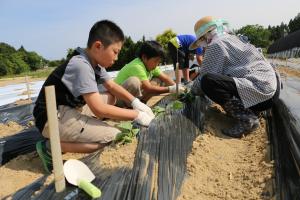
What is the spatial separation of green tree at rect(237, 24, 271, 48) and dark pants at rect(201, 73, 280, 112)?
52.3 m

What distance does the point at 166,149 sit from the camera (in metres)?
1.94

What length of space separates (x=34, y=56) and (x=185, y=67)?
4023 centimetres

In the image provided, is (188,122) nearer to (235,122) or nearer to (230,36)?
(235,122)

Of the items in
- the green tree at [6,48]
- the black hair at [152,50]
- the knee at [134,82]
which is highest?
the black hair at [152,50]

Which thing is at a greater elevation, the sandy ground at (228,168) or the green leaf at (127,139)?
the green leaf at (127,139)

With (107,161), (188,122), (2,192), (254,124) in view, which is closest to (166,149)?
(107,161)

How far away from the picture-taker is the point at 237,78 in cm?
236

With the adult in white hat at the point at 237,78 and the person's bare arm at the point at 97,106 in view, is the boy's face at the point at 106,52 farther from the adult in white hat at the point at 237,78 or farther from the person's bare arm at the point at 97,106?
the adult in white hat at the point at 237,78

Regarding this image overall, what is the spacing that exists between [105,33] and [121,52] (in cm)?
1895

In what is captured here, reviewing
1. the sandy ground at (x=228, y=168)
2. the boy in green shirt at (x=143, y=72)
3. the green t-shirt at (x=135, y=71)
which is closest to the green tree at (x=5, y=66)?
the green t-shirt at (x=135, y=71)

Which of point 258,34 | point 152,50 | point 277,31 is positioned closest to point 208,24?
point 152,50

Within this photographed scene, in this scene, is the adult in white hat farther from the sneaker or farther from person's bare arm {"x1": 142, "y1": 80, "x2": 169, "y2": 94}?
the sneaker

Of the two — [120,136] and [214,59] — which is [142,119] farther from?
[214,59]

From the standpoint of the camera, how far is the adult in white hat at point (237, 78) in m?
2.31
